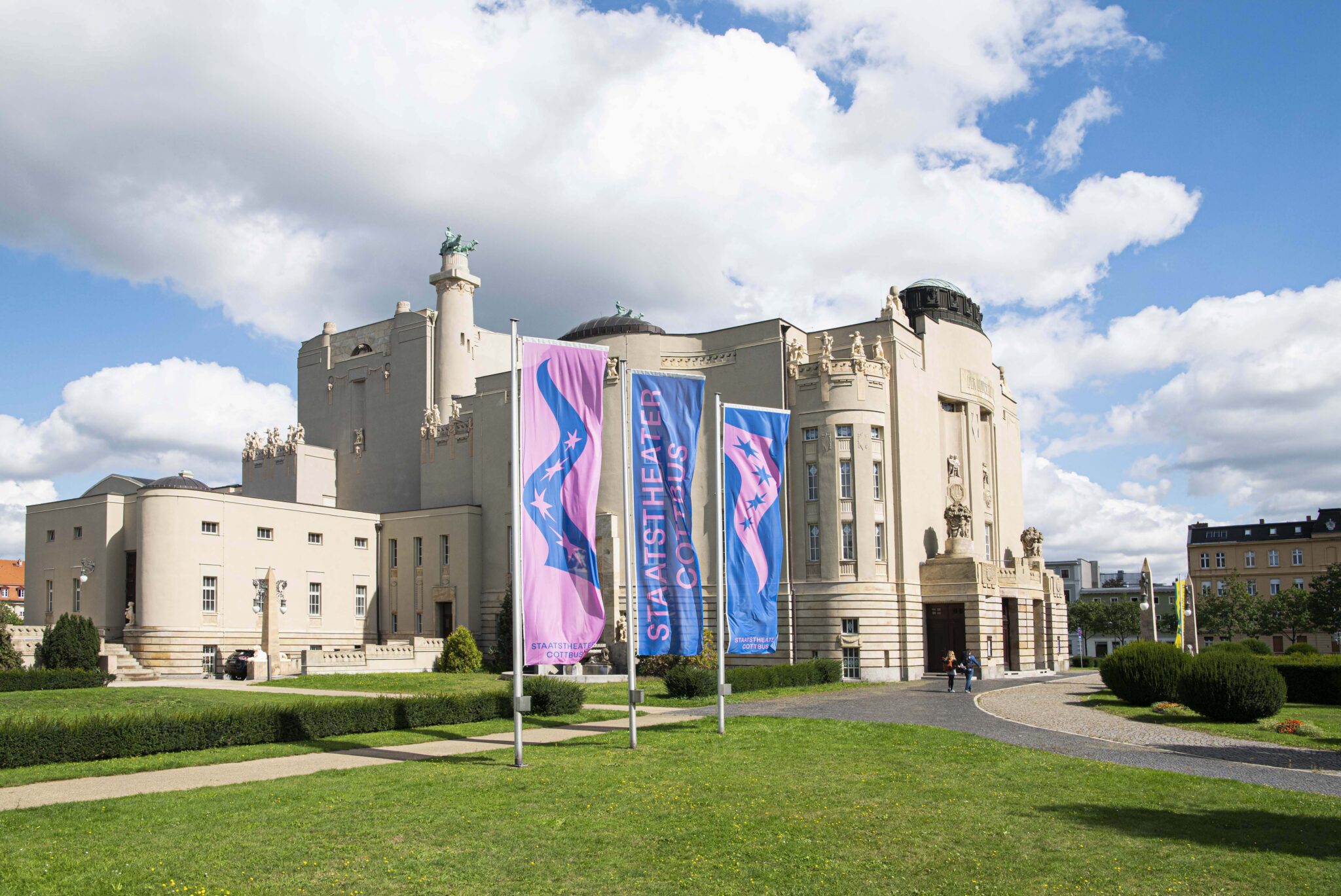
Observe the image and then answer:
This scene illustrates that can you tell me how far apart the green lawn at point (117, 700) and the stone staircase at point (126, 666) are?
11711 mm

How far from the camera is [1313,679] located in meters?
41.8

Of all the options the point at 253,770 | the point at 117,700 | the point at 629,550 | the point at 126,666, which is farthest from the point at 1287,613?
the point at 253,770

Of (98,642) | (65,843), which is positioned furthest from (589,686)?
(65,843)

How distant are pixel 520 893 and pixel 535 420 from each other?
1203cm

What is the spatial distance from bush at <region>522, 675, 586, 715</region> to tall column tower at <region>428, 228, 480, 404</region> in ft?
152

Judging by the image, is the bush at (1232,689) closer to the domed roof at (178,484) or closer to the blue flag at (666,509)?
the blue flag at (666,509)

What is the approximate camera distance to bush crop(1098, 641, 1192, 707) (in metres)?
35.1

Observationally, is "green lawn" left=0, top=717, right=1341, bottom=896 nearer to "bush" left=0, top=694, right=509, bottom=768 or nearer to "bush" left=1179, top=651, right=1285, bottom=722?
"bush" left=0, top=694, right=509, bottom=768

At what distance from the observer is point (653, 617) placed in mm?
24938

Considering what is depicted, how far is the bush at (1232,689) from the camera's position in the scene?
30.8 m

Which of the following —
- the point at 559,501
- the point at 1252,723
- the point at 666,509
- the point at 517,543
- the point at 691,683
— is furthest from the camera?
the point at 691,683

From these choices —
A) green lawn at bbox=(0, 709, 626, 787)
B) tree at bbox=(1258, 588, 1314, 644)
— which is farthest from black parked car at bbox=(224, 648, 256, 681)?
tree at bbox=(1258, 588, 1314, 644)

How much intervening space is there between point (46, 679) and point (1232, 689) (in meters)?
41.0

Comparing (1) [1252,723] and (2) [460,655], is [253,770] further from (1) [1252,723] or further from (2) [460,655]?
(2) [460,655]
